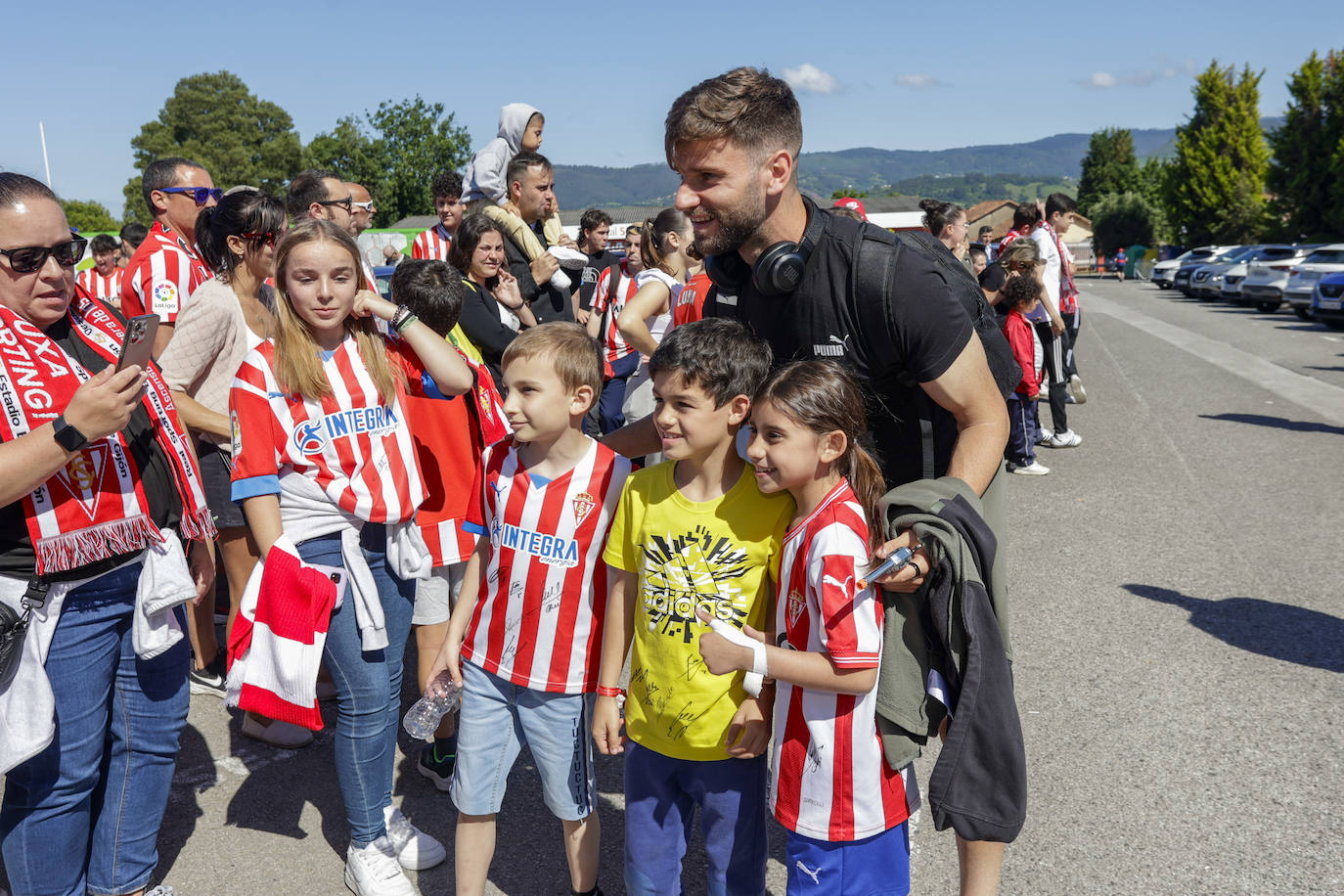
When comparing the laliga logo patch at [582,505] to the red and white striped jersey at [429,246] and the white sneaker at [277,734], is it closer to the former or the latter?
the white sneaker at [277,734]

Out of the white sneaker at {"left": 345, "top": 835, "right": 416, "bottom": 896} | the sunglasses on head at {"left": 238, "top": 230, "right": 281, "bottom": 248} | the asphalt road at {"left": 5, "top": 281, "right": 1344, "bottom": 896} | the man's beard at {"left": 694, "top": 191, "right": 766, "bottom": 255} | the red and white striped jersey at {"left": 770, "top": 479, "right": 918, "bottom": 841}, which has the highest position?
the sunglasses on head at {"left": 238, "top": 230, "right": 281, "bottom": 248}

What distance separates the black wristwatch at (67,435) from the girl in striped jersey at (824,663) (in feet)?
5.12

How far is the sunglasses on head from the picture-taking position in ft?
12.6

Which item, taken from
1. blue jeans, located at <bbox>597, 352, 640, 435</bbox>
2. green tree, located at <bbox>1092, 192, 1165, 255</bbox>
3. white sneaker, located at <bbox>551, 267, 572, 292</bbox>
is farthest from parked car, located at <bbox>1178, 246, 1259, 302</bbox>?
green tree, located at <bbox>1092, 192, 1165, 255</bbox>

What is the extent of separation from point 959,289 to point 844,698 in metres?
1.04

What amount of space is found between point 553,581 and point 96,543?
3.91ft

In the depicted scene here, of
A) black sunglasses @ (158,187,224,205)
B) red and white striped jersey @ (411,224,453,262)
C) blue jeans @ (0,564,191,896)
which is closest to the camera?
blue jeans @ (0,564,191,896)

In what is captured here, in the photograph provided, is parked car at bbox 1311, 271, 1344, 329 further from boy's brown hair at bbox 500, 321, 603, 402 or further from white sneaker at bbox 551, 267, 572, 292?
boy's brown hair at bbox 500, 321, 603, 402

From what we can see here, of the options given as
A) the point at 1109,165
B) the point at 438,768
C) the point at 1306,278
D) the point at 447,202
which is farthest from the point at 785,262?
the point at 1109,165

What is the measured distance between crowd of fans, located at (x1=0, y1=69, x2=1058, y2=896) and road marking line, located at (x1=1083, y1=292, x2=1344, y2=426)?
1072cm

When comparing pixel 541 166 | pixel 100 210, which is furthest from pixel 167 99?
pixel 541 166

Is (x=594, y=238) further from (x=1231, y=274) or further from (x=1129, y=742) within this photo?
(x=1231, y=274)

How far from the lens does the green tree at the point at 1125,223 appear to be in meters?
68.4

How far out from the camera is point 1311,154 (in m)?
39.5
